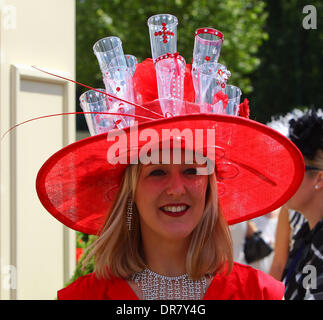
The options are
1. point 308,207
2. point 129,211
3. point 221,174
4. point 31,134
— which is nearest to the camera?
point 129,211

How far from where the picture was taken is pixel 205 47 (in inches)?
75.8

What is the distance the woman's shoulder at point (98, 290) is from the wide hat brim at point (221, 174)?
0.28m

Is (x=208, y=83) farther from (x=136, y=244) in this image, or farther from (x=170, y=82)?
(x=136, y=244)

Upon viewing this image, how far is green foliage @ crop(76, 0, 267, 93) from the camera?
487 inches

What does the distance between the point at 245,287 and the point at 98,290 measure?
0.59m

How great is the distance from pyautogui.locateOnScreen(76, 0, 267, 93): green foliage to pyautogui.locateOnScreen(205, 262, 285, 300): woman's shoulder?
→ 1044cm

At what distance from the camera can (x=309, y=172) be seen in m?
3.04

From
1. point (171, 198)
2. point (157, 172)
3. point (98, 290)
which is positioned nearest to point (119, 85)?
point (157, 172)

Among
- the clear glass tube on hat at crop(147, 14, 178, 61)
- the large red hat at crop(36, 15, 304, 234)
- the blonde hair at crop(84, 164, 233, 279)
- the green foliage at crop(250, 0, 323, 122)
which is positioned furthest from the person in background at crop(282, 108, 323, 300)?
the green foliage at crop(250, 0, 323, 122)

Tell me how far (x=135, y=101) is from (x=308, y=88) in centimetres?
1992

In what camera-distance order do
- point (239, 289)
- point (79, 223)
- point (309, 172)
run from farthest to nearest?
point (309, 172) < point (79, 223) < point (239, 289)

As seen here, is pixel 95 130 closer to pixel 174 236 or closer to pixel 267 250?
pixel 174 236

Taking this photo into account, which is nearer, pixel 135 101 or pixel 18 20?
pixel 135 101

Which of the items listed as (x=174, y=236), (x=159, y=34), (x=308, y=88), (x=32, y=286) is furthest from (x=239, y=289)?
→ (x=308, y=88)
